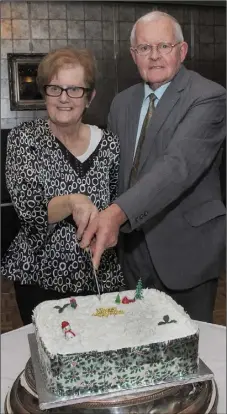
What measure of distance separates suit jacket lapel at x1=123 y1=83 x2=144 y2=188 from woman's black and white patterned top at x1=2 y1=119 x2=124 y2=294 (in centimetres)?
3

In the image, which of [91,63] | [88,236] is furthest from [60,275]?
[91,63]

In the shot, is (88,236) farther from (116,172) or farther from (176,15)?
(176,15)

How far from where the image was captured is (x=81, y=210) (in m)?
1.08

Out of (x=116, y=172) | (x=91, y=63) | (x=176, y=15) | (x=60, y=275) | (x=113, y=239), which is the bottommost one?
(x=60, y=275)

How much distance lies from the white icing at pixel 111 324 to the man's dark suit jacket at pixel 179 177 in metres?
0.23

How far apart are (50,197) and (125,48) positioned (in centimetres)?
42

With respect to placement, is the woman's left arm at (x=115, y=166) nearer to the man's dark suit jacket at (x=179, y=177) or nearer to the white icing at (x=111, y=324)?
the man's dark suit jacket at (x=179, y=177)

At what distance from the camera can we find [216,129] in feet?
4.05

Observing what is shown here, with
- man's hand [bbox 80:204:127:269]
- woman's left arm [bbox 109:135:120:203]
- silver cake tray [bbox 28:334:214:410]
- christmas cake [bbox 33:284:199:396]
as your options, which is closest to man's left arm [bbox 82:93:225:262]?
man's hand [bbox 80:204:127:269]

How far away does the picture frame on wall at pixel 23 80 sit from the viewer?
1126 mm

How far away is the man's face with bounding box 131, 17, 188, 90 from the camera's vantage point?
1152 mm

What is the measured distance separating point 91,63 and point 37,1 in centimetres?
19

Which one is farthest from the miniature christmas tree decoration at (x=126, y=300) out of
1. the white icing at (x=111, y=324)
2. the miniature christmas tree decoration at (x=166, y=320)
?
the miniature christmas tree decoration at (x=166, y=320)

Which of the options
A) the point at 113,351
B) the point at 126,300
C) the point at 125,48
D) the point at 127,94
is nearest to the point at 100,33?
the point at 125,48
